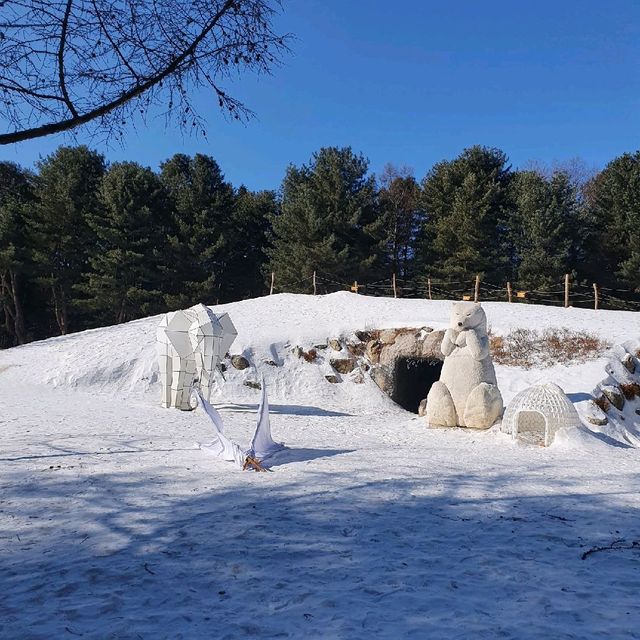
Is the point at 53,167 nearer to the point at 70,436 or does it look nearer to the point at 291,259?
the point at 291,259

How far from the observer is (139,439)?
7199mm

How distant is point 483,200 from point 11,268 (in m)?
24.8

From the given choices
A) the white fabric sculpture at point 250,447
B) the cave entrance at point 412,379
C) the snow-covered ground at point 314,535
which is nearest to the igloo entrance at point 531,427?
the snow-covered ground at point 314,535

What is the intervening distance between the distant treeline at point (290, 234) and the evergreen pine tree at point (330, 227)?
0.26 ft

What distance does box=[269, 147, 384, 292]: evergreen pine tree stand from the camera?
26.3 meters

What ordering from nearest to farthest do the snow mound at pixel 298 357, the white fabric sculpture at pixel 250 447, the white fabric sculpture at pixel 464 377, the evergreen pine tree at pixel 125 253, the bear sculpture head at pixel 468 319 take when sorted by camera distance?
the white fabric sculpture at pixel 250 447, the white fabric sculpture at pixel 464 377, the bear sculpture head at pixel 468 319, the snow mound at pixel 298 357, the evergreen pine tree at pixel 125 253

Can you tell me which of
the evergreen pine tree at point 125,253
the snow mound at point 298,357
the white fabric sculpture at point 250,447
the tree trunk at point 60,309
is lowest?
the white fabric sculpture at point 250,447

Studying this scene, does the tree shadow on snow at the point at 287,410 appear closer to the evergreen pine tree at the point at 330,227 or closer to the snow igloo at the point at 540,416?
the snow igloo at the point at 540,416

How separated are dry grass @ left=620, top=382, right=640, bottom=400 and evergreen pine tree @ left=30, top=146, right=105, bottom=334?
2483 centimetres

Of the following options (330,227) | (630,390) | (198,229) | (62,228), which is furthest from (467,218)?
(62,228)

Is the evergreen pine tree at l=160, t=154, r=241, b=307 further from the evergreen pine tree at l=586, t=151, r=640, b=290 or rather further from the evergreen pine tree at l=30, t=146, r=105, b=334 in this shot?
the evergreen pine tree at l=586, t=151, r=640, b=290

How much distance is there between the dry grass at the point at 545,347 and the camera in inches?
500

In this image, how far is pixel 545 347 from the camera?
1329 centimetres

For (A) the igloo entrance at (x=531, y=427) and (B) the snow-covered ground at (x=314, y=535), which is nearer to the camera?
(B) the snow-covered ground at (x=314, y=535)
